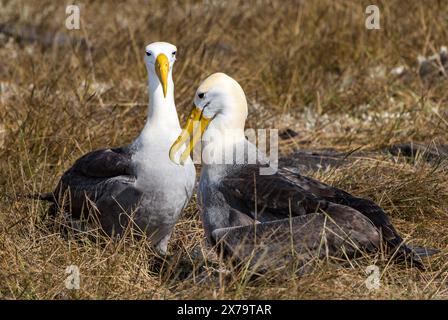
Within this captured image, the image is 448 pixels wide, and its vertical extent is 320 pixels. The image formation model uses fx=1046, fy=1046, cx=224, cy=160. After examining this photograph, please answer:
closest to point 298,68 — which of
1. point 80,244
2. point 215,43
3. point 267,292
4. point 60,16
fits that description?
point 215,43

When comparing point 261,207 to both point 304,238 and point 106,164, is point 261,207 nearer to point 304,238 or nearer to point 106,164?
point 304,238

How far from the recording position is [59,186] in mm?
5207

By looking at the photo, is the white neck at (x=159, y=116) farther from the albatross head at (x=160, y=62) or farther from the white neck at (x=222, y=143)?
the white neck at (x=222, y=143)

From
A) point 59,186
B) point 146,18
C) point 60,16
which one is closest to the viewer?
point 59,186

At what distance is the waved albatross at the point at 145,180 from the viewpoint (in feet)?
15.9

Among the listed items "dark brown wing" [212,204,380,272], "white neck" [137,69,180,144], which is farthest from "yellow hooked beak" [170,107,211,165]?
"dark brown wing" [212,204,380,272]

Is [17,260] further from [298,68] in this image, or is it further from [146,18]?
[146,18]

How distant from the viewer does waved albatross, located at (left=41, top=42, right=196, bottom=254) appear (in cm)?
483

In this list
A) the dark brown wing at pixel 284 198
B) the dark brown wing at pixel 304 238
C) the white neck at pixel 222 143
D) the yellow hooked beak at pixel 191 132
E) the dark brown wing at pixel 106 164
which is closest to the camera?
the dark brown wing at pixel 304 238

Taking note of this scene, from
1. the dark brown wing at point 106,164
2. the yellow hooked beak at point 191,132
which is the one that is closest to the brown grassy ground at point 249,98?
the dark brown wing at point 106,164

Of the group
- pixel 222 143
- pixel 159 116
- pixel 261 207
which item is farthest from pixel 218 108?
pixel 261 207

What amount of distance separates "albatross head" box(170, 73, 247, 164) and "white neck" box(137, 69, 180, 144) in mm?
153

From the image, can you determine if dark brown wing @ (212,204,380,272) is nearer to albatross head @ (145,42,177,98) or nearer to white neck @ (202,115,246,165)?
white neck @ (202,115,246,165)

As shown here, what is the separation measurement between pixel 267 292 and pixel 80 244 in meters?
1.10
